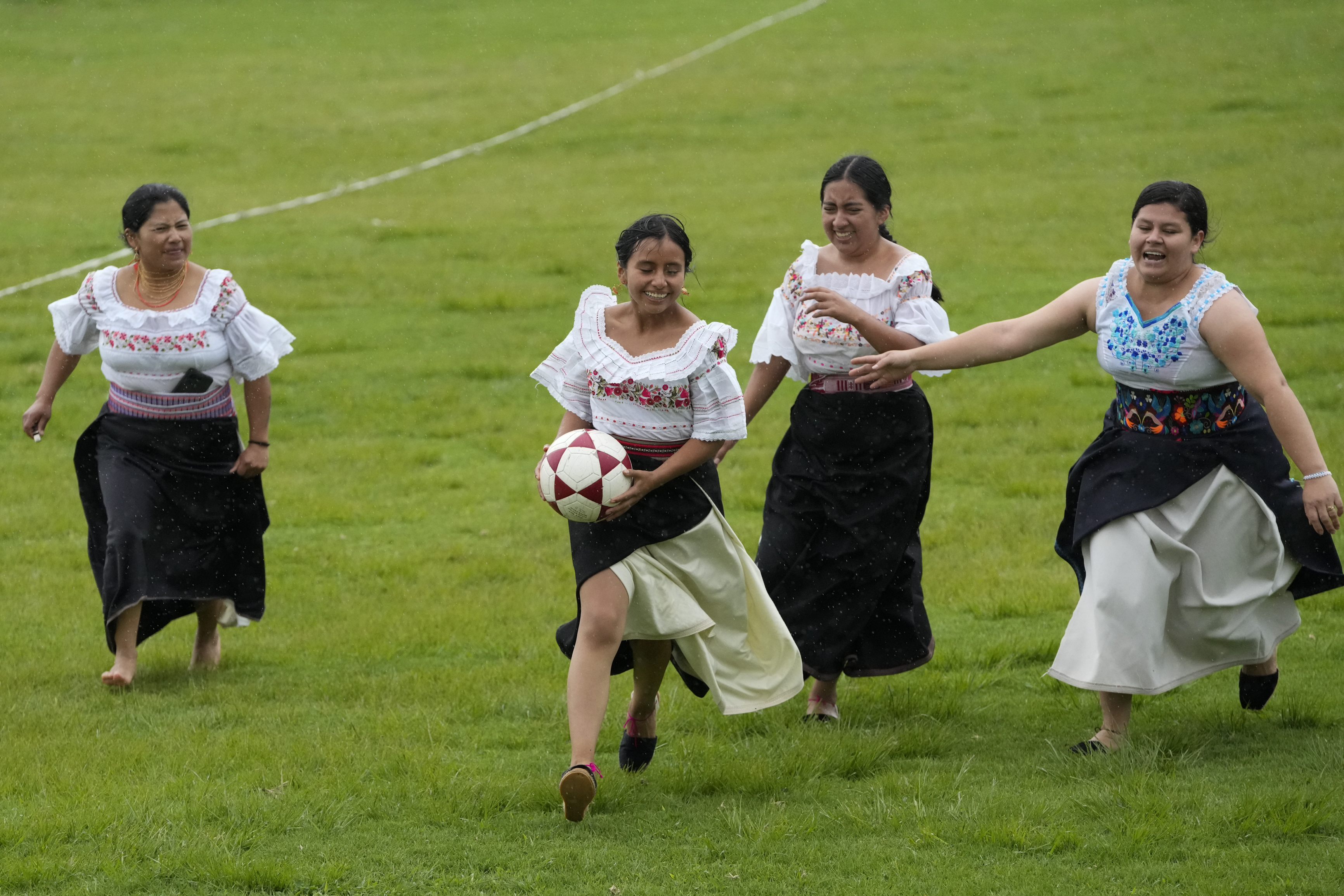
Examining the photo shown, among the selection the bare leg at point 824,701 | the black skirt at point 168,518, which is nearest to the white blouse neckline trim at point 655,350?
the bare leg at point 824,701

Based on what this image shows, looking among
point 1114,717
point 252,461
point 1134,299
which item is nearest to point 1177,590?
point 1114,717

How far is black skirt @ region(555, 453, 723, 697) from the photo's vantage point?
5.35 metres

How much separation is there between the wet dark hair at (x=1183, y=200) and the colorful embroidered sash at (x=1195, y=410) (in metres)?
0.57

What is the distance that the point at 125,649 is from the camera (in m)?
6.99

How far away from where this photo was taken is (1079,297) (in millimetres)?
5766

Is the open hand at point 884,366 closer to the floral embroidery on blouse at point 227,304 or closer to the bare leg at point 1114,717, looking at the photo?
the bare leg at point 1114,717

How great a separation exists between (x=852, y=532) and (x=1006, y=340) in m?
1.05

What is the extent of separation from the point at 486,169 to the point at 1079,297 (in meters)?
16.3

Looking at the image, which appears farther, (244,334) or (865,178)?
(244,334)

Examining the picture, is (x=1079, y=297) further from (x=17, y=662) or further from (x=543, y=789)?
(x=17, y=662)

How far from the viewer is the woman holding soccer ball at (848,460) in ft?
20.1

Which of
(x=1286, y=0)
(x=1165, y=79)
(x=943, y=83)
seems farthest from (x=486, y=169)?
(x=1286, y=0)

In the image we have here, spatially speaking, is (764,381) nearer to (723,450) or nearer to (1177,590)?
(723,450)

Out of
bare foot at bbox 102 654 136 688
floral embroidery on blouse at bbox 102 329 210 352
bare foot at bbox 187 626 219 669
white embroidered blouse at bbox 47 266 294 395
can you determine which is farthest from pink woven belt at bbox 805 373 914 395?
bare foot at bbox 102 654 136 688
